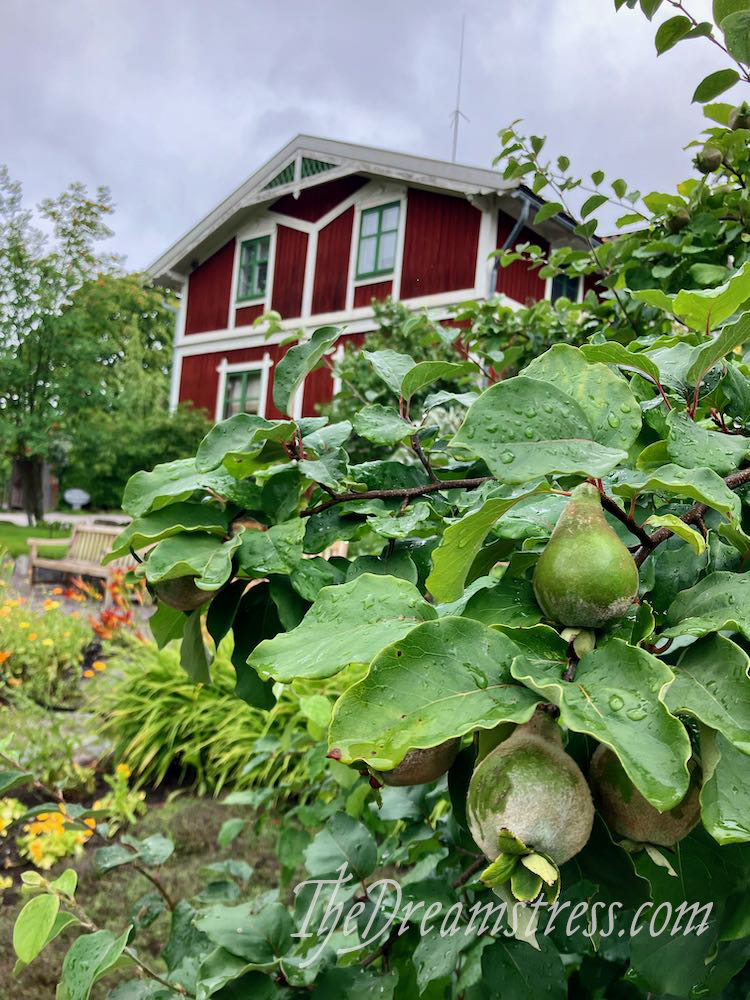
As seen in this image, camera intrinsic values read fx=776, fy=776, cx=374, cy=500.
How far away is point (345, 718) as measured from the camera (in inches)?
18.1

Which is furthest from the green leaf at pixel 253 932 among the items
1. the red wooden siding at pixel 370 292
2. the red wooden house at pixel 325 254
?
the red wooden siding at pixel 370 292

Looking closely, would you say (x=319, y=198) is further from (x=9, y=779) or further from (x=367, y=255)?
(x=9, y=779)

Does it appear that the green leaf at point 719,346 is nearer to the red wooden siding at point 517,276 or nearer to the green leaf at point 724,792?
the green leaf at point 724,792

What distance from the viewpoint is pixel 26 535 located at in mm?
17953

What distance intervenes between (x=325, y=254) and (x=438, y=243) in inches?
96.2

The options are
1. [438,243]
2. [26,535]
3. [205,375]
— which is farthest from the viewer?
[26,535]

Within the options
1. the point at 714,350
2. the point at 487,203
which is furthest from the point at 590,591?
the point at 487,203

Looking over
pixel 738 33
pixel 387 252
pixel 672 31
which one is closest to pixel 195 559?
pixel 738 33

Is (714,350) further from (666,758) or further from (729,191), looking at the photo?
(729,191)

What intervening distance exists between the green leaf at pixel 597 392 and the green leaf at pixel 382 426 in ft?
1.01

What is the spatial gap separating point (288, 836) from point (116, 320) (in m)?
23.7

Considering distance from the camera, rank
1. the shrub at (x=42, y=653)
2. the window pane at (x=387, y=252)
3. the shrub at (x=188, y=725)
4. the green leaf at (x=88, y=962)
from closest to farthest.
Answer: the green leaf at (x=88, y=962)
the shrub at (x=188, y=725)
the shrub at (x=42, y=653)
the window pane at (x=387, y=252)

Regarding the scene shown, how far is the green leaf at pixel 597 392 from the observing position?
22.8 inches

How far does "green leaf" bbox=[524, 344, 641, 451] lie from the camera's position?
58 cm
